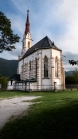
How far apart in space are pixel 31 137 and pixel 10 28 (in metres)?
12.0

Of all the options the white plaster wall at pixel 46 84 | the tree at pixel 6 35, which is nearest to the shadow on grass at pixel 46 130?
the tree at pixel 6 35

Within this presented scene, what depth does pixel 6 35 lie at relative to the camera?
14.0 meters

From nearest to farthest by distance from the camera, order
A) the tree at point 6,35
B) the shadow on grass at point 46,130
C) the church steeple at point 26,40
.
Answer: the shadow on grass at point 46,130
the tree at point 6,35
the church steeple at point 26,40

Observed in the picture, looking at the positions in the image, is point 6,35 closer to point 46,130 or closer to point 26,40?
point 46,130

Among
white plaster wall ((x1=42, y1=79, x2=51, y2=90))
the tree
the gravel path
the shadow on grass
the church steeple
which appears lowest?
the gravel path

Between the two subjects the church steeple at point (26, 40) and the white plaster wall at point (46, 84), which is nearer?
the white plaster wall at point (46, 84)

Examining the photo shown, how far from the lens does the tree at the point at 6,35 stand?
13161mm

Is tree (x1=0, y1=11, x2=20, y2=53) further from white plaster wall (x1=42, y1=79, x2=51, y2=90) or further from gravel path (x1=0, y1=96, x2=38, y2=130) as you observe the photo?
white plaster wall (x1=42, y1=79, x2=51, y2=90)

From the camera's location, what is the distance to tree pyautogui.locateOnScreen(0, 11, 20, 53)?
13.2 m

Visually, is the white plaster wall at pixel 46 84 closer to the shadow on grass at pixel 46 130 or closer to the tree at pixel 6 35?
the tree at pixel 6 35

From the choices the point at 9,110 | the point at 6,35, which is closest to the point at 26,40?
the point at 6,35

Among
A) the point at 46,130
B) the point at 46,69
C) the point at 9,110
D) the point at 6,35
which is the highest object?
the point at 6,35

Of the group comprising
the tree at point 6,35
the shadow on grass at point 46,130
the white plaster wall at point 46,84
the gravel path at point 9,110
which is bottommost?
the gravel path at point 9,110

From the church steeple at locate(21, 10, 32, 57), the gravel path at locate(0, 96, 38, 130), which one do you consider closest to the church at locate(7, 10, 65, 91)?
the church steeple at locate(21, 10, 32, 57)
